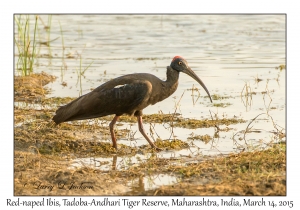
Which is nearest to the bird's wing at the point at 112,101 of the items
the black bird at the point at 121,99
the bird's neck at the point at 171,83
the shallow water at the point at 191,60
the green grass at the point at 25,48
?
the black bird at the point at 121,99

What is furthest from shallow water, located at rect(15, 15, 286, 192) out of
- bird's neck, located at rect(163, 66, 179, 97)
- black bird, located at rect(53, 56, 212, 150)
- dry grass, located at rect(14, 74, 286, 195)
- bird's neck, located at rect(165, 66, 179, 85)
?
bird's neck, located at rect(165, 66, 179, 85)

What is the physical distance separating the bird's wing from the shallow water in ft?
2.13

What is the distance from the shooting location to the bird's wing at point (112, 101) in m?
9.09

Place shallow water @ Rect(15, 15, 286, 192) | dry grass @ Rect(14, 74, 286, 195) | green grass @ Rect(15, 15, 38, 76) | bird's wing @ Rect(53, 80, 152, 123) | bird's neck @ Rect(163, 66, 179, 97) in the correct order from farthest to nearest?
green grass @ Rect(15, 15, 38, 76) → shallow water @ Rect(15, 15, 286, 192) → bird's neck @ Rect(163, 66, 179, 97) → bird's wing @ Rect(53, 80, 152, 123) → dry grass @ Rect(14, 74, 286, 195)

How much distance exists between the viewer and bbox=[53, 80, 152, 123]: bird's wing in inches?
358

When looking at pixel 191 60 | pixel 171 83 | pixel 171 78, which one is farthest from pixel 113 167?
pixel 191 60

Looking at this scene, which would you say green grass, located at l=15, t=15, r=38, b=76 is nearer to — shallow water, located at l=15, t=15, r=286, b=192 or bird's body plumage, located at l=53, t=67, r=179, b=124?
shallow water, located at l=15, t=15, r=286, b=192

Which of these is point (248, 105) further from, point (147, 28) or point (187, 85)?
point (147, 28)

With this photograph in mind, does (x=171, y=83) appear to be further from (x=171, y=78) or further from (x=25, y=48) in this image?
(x=25, y=48)

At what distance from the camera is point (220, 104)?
1192cm

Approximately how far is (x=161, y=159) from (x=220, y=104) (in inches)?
150

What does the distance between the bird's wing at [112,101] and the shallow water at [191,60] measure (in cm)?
65

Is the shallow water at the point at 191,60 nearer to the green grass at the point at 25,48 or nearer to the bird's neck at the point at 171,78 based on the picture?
the green grass at the point at 25,48

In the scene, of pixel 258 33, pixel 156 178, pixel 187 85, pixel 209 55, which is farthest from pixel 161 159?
pixel 258 33
